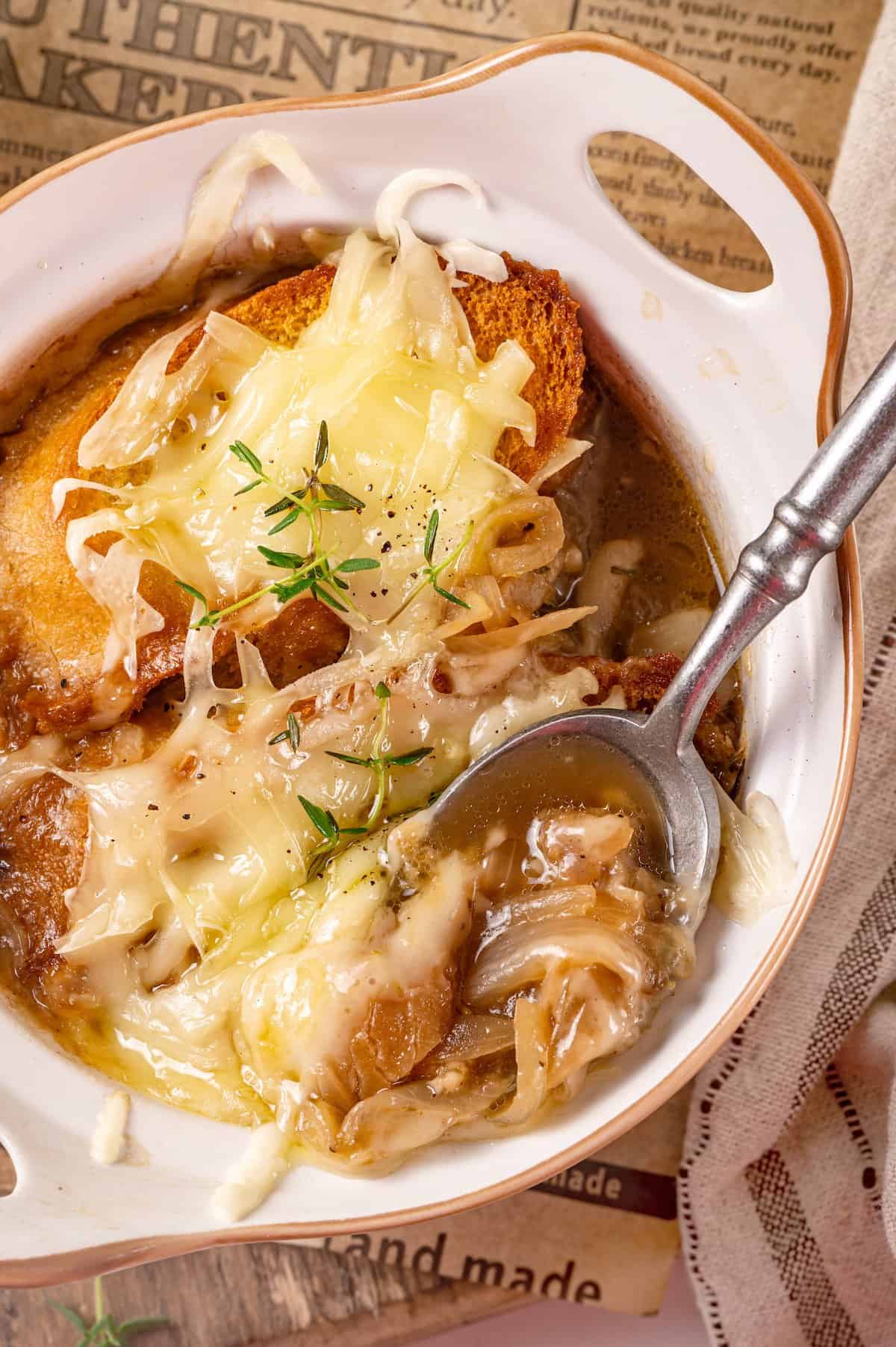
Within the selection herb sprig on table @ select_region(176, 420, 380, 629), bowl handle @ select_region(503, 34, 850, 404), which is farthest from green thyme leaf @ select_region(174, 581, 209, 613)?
bowl handle @ select_region(503, 34, 850, 404)

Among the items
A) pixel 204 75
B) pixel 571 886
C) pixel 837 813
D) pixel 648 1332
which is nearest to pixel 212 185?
pixel 204 75

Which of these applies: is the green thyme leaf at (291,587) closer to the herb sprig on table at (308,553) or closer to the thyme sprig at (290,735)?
the herb sprig on table at (308,553)

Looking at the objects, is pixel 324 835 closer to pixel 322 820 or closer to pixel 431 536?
pixel 322 820

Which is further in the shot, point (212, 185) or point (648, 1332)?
point (648, 1332)

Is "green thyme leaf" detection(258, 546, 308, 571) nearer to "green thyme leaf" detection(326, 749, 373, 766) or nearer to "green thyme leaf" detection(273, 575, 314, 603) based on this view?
"green thyme leaf" detection(273, 575, 314, 603)

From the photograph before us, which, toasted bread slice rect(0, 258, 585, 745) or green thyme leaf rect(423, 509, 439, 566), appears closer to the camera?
green thyme leaf rect(423, 509, 439, 566)

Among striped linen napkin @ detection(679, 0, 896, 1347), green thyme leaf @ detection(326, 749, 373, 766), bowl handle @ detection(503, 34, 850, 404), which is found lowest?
striped linen napkin @ detection(679, 0, 896, 1347)

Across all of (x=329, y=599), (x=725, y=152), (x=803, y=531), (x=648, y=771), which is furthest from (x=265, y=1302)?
(x=725, y=152)

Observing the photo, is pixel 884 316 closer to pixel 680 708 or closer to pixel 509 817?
pixel 680 708
